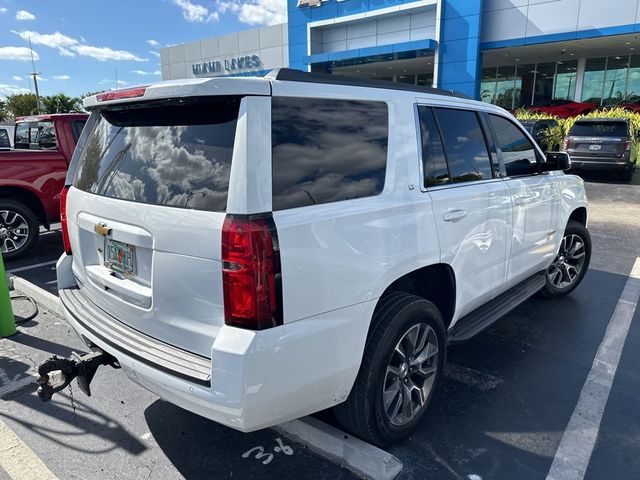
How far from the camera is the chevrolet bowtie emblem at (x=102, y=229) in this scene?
2.48 m

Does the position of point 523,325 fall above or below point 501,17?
below

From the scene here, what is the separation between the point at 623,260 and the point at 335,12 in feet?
80.2

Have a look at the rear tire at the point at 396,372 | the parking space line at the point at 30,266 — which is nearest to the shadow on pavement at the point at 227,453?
the rear tire at the point at 396,372

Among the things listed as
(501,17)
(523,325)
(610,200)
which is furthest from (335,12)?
(523,325)

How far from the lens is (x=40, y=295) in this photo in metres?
4.96

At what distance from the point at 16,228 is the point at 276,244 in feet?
20.5

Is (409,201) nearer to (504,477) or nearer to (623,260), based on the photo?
(504,477)

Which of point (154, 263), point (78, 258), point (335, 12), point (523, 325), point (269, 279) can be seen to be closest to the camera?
point (269, 279)

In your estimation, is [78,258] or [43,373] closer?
[43,373]

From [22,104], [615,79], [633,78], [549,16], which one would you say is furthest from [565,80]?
[22,104]

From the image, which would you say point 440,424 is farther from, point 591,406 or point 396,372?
point 591,406

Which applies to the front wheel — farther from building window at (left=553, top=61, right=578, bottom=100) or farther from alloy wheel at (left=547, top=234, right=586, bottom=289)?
building window at (left=553, top=61, right=578, bottom=100)

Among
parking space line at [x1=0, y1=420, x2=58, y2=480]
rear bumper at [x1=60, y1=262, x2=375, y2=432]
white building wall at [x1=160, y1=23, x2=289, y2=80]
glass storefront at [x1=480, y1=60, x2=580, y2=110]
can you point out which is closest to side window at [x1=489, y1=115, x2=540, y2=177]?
rear bumper at [x1=60, y1=262, x2=375, y2=432]

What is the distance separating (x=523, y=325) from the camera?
4.46m
